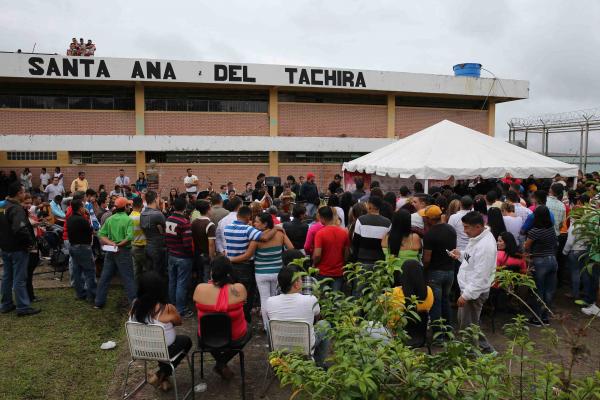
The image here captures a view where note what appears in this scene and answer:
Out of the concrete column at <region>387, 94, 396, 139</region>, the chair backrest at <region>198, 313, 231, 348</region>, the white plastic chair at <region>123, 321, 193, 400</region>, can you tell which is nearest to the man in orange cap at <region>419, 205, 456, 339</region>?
the chair backrest at <region>198, 313, 231, 348</region>

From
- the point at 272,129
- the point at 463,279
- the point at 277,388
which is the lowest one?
the point at 277,388

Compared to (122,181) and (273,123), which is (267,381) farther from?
(273,123)

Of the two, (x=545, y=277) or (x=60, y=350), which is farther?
(x=545, y=277)

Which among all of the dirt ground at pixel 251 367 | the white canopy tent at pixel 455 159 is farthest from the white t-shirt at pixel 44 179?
the dirt ground at pixel 251 367

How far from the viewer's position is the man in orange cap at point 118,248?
23.6 feet

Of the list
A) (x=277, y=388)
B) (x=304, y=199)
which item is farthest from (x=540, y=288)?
(x=304, y=199)

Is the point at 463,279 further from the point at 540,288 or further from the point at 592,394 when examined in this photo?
the point at 592,394

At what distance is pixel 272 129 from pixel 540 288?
13950 mm

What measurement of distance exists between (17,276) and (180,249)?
8.04 ft

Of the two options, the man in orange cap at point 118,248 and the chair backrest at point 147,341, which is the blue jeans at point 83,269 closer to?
the man in orange cap at point 118,248

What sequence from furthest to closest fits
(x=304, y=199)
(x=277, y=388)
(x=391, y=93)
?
(x=391, y=93)
(x=304, y=199)
(x=277, y=388)

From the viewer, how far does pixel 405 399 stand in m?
2.13

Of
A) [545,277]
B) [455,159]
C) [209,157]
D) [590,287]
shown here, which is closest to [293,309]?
[545,277]

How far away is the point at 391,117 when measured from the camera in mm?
20531
